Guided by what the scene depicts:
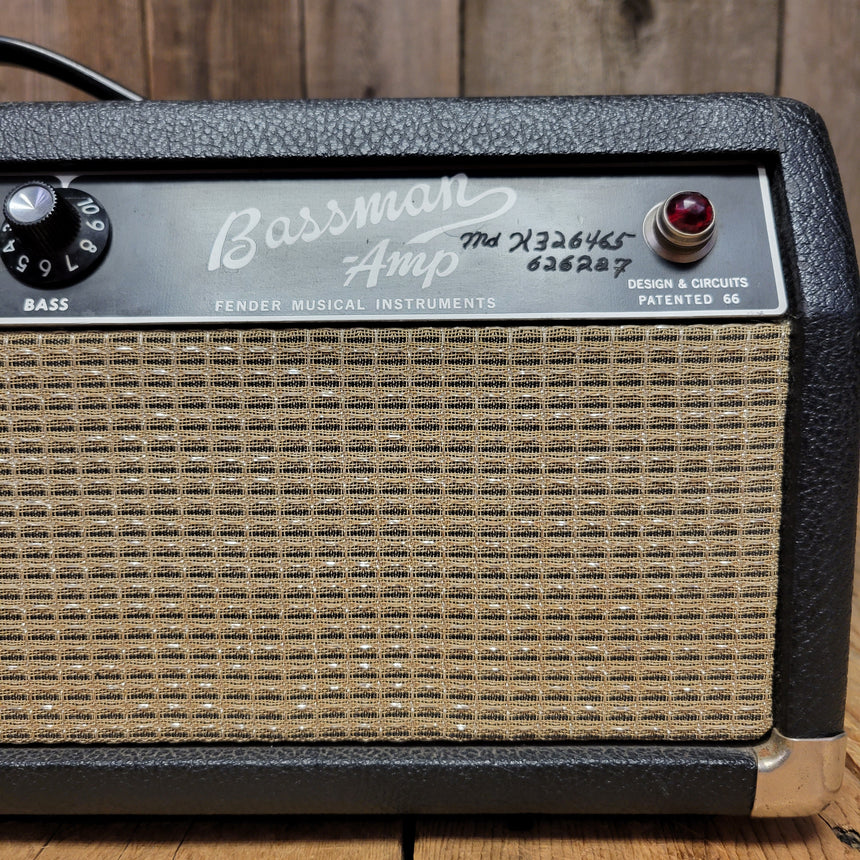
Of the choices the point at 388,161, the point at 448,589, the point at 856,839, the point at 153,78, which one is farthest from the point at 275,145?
the point at 856,839

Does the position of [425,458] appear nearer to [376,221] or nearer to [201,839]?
[376,221]

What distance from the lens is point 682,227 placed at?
36 centimetres

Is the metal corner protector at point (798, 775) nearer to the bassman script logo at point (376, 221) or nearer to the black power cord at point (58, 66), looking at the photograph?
the bassman script logo at point (376, 221)

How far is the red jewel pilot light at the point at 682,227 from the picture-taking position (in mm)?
359

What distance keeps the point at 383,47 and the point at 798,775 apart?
0.73m

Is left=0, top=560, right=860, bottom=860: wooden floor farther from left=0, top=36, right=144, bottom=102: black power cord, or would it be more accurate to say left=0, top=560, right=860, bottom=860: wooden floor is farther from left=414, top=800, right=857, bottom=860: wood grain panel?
left=0, top=36, right=144, bottom=102: black power cord

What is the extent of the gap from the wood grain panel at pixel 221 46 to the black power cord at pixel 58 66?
0.23 metres

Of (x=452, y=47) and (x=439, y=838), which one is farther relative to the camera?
(x=452, y=47)

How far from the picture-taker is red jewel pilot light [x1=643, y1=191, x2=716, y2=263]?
0.36 metres

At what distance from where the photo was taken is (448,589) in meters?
0.38

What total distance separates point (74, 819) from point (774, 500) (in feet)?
1.56

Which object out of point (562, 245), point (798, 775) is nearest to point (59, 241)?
point (562, 245)

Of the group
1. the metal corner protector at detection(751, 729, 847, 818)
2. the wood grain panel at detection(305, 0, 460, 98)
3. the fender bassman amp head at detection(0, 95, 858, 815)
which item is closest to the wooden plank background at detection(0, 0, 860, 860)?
the wood grain panel at detection(305, 0, 460, 98)

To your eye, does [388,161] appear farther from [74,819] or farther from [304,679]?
[74,819]
